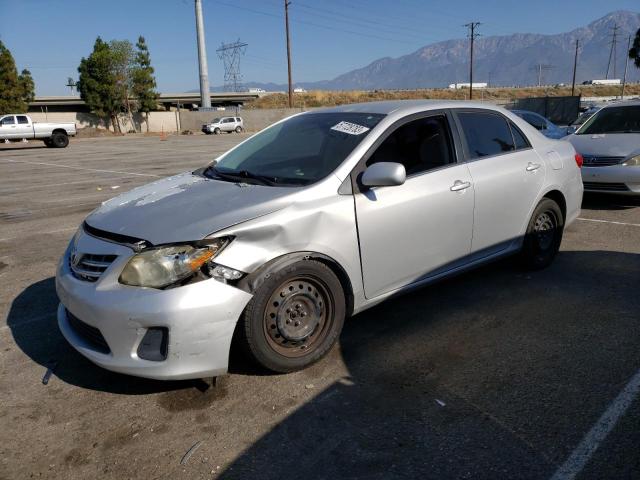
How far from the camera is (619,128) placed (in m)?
8.62

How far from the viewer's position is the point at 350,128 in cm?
387

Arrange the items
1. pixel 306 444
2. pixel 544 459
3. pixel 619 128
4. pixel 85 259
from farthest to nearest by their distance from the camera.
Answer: pixel 619 128
pixel 85 259
pixel 306 444
pixel 544 459

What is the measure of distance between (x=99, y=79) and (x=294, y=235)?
54.4 meters

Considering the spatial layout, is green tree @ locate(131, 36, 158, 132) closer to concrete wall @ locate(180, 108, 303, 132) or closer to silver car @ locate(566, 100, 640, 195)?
concrete wall @ locate(180, 108, 303, 132)

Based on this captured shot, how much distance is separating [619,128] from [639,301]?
5370 mm

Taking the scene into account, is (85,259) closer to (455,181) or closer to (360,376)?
(360,376)

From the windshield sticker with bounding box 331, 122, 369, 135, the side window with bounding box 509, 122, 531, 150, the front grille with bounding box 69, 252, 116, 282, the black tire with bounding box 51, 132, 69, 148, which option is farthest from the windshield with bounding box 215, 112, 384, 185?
the black tire with bounding box 51, 132, 69, 148

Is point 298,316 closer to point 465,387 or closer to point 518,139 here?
point 465,387

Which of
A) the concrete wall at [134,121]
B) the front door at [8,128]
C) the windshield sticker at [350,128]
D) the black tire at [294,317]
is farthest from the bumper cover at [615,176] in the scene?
the concrete wall at [134,121]

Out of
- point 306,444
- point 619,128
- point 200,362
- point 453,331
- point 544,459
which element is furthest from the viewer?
point 619,128

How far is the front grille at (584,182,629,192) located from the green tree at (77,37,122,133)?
166ft

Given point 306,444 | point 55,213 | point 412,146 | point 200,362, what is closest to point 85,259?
point 200,362

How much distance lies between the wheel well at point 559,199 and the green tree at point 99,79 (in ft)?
172

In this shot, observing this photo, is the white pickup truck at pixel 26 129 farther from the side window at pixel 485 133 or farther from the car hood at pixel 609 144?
the side window at pixel 485 133
